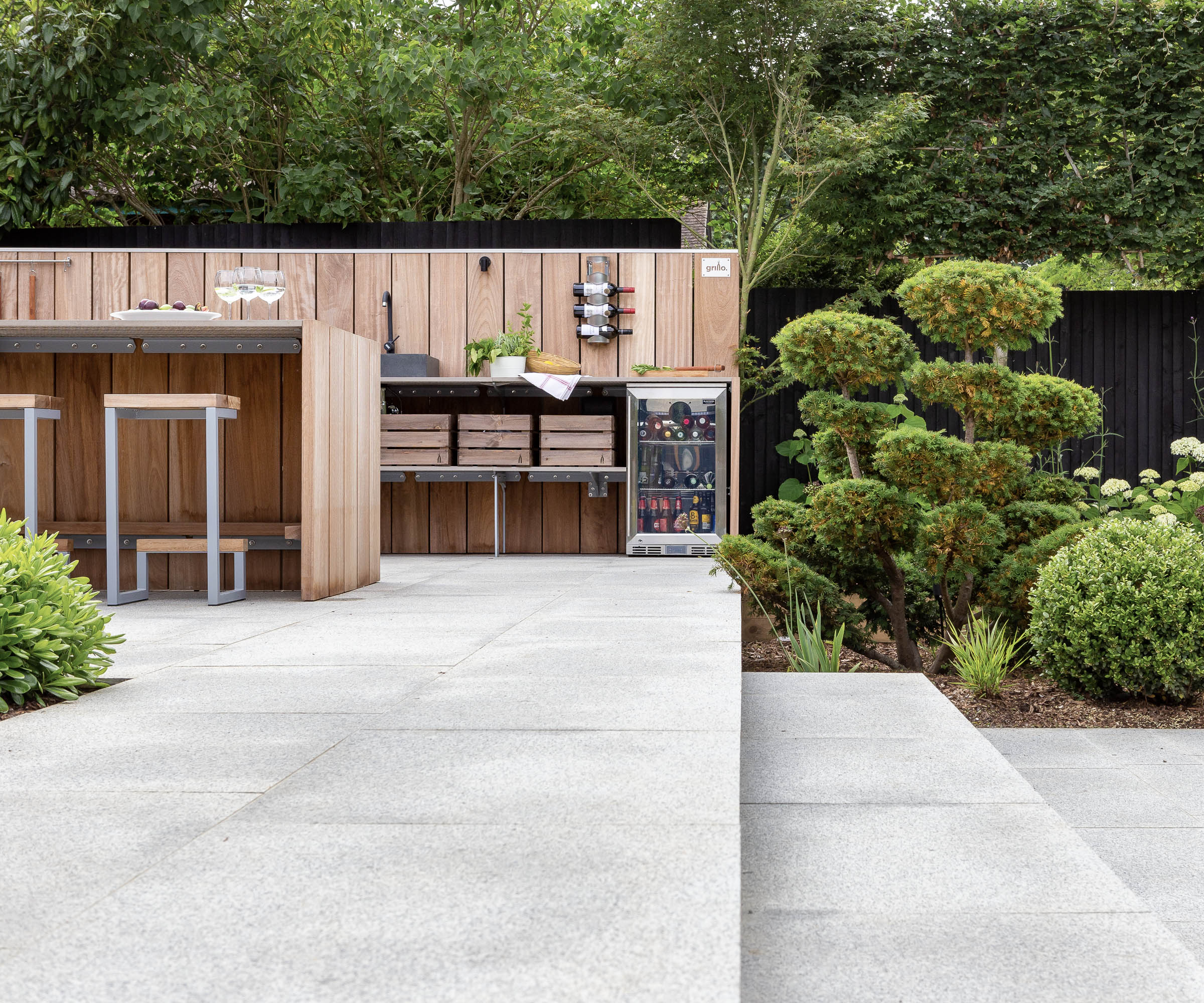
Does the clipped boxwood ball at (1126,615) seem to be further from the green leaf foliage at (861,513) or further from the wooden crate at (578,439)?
the wooden crate at (578,439)

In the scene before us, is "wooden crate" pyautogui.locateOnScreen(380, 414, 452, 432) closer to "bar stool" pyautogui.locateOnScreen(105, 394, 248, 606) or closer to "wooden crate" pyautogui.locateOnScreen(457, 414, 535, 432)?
"wooden crate" pyautogui.locateOnScreen(457, 414, 535, 432)

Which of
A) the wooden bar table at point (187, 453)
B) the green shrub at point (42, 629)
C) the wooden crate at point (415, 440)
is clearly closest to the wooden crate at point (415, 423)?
the wooden crate at point (415, 440)

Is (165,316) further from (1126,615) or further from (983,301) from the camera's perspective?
(1126,615)

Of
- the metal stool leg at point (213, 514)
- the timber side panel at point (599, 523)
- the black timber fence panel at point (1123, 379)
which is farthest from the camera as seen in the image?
the black timber fence panel at point (1123, 379)

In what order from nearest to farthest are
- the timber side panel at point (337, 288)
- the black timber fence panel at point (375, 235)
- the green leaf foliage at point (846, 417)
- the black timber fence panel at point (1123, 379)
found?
the green leaf foliage at point (846, 417) → the timber side panel at point (337, 288) → the black timber fence panel at point (1123, 379) → the black timber fence panel at point (375, 235)

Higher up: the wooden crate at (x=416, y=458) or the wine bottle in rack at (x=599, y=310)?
the wine bottle in rack at (x=599, y=310)

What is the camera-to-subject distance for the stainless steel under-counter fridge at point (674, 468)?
7562mm

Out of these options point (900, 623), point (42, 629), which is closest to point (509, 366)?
point (900, 623)

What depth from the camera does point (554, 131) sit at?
35.7ft

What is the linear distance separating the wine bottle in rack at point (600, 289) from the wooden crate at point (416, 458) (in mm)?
1591

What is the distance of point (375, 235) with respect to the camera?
11.2m

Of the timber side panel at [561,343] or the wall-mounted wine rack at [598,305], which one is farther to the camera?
the timber side panel at [561,343]

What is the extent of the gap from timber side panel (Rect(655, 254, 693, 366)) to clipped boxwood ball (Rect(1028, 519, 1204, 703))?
432cm

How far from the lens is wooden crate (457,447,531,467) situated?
7.68 m
